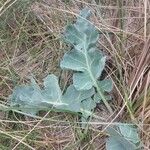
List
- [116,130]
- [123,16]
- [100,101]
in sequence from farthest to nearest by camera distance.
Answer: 1. [123,16]
2. [100,101]
3. [116,130]

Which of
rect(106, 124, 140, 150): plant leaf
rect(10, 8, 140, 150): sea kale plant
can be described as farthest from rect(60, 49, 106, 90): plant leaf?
rect(106, 124, 140, 150): plant leaf

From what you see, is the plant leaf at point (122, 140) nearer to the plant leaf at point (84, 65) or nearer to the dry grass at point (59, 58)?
the dry grass at point (59, 58)

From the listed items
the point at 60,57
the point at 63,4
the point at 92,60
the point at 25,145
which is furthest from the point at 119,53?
the point at 25,145

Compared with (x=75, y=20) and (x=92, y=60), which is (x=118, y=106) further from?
(x=75, y=20)

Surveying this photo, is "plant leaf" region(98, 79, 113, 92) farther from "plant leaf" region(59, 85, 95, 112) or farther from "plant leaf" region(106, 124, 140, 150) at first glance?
"plant leaf" region(106, 124, 140, 150)

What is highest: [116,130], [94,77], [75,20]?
[75,20]

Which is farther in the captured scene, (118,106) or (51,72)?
(51,72)
